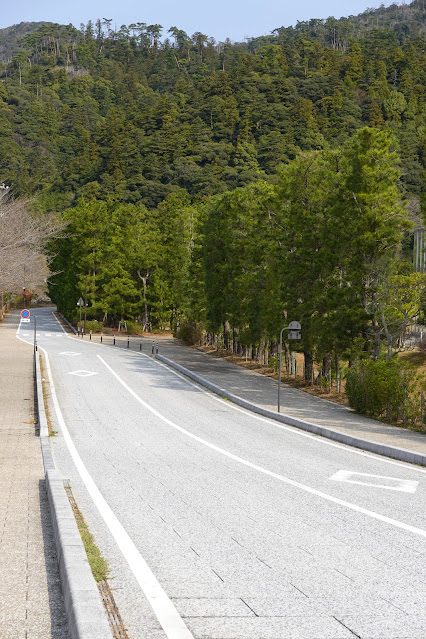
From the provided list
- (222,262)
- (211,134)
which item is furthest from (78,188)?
(222,262)

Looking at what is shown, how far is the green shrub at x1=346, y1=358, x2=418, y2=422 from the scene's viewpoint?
71.4 feet

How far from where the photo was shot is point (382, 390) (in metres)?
22.3

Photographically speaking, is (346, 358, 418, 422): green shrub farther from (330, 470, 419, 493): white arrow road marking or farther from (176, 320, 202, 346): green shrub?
(176, 320, 202, 346): green shrub

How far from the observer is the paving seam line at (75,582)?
16.2 feet

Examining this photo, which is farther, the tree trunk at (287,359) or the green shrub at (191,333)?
the green shrub at (191,333)

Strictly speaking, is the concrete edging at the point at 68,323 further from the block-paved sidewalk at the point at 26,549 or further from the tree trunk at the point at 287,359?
the block-paved sidewalk at the point at 26,549

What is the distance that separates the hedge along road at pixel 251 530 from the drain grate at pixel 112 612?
0.23ft

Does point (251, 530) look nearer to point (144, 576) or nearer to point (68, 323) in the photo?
point (144, 576)

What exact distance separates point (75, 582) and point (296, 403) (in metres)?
20.7

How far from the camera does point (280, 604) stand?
586 centimetres

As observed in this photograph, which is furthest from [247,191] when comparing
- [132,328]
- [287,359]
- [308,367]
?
[132,328]

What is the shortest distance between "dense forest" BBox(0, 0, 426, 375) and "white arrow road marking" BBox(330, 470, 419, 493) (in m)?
12.5

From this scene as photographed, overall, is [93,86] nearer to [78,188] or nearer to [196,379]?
[78,188]

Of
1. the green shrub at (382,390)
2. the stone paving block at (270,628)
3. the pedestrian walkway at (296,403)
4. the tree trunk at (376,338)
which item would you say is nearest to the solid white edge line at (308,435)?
the pedestrian walkway at (296,403)
